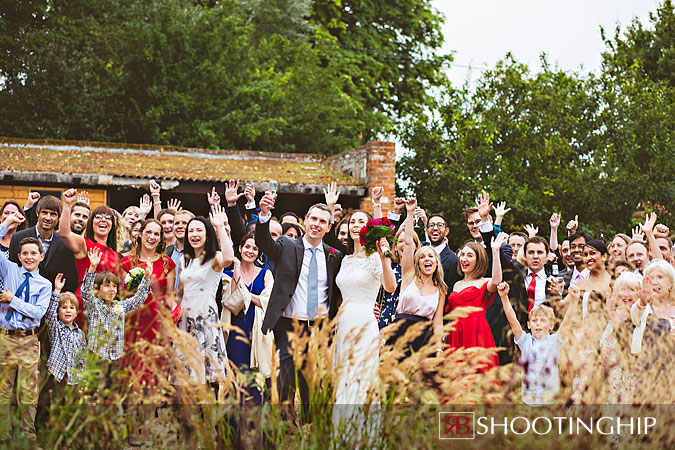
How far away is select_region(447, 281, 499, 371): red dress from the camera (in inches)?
255

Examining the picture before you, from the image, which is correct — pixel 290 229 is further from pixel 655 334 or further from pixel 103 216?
pixel 655 334

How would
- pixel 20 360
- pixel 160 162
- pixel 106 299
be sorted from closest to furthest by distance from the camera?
pixel 20 360
pixel 106 299
pixel 160 162

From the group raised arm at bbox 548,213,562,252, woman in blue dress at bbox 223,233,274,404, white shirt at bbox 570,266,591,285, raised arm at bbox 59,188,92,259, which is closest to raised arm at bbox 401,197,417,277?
woman in blue dress at bbox 223,233,274,404

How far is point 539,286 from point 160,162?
11.3 m

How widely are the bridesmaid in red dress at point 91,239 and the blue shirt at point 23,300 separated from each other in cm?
46

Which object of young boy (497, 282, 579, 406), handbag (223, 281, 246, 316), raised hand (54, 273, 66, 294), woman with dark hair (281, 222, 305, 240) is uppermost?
woman with dark hair (281, 222, 305, 240)

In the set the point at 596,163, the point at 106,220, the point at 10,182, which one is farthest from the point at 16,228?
the point at 596,163

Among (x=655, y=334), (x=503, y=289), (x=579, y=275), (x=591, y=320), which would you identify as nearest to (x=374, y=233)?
(x=503, y=289)

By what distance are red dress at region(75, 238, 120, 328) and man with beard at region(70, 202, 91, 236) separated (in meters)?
0.23

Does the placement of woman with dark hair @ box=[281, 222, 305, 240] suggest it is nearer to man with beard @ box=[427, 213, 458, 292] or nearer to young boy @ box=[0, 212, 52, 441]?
man with beard @ box=[427, 213, 458, 292]

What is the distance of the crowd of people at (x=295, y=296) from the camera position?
184 inches

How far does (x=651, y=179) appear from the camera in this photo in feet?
57.2

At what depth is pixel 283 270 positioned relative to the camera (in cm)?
587

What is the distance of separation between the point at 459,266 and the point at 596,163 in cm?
1186
